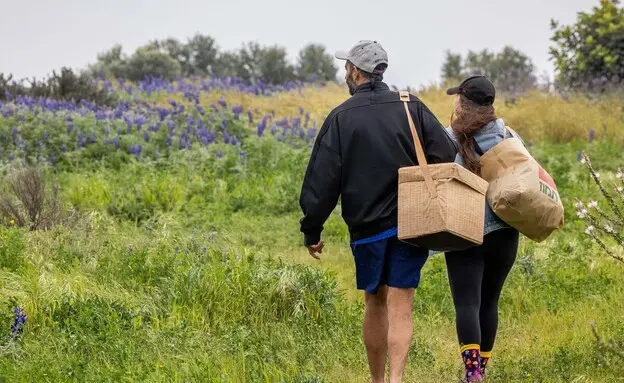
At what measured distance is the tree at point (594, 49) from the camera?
888 inches

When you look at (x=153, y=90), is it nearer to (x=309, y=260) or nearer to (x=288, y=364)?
(x=309, y=260)

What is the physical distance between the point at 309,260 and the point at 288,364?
3667 mm

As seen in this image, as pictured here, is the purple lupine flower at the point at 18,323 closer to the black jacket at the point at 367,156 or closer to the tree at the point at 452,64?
the black jacket at the point at 367,156

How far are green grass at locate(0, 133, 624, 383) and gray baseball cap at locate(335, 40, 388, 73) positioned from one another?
1.71m

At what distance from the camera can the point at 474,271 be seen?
204 inches

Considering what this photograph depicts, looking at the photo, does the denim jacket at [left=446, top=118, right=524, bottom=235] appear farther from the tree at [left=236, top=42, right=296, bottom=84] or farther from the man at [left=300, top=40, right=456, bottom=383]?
the tree at [left=236, top=42, right=296, bottom=84]

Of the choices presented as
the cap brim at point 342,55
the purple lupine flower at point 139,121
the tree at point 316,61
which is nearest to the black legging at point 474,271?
the cap brim at point 342,55

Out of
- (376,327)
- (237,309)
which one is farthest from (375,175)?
(237,309)

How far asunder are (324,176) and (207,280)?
2.10 metres

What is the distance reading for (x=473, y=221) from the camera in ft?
16.0

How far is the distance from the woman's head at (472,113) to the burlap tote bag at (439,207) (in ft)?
0.95

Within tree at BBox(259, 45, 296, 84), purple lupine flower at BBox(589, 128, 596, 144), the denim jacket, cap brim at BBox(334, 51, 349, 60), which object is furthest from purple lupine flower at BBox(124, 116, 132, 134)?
tree at BBox(259, 45, 296, 84)

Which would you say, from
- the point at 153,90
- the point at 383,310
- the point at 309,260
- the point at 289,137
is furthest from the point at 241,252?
the point at 153,90

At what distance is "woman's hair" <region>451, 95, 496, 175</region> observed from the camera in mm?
5215
